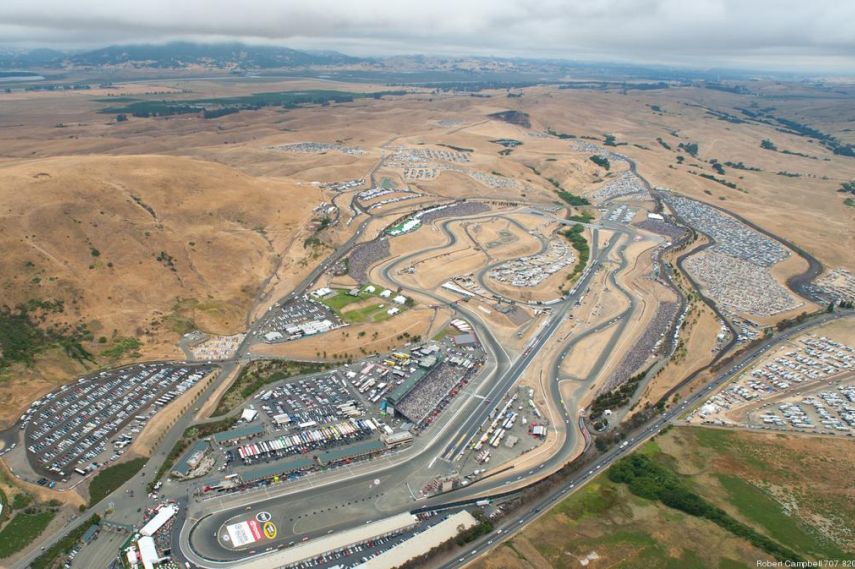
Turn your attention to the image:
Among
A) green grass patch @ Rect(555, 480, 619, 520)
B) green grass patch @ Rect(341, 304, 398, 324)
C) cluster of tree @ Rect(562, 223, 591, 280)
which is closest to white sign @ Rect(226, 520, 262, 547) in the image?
green grass patch @ Rect(555, 480, 619, 520)

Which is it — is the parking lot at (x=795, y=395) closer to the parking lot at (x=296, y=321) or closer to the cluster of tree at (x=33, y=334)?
the parking lot at (x=296, y=321)

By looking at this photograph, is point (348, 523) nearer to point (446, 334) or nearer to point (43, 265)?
point (446, 334)

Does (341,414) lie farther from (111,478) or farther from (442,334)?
(111,478)

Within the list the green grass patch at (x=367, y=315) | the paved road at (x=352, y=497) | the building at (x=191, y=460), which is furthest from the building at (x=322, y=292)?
the building at (x=191, y=460)

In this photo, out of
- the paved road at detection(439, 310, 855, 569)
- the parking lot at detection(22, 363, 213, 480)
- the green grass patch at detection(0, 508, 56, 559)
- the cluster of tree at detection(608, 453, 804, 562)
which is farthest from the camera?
the parking lot at detection(22, 363, 213, 480)

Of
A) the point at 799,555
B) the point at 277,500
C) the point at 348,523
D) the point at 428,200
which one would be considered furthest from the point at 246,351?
the point at 428,200

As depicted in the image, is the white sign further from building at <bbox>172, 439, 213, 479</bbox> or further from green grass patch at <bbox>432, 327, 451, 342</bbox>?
green grass patch at <bbox>432, 327, 451, 342</bbox>
